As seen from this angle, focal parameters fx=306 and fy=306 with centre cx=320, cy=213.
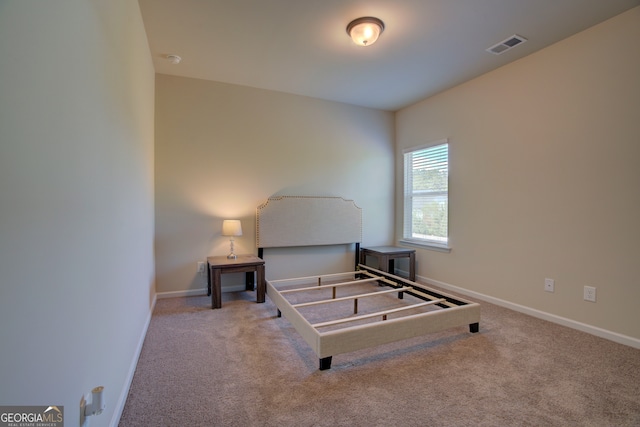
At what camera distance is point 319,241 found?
4199mm

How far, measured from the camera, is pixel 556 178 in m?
2.86

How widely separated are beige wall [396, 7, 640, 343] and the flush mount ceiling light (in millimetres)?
1646

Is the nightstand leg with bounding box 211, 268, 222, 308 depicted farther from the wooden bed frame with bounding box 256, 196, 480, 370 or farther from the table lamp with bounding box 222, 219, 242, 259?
the wooden bed frame with bounding box 256, 196, 480, 370

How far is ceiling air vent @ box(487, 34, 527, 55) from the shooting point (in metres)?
2.74

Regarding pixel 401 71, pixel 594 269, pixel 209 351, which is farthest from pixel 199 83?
pixel 594 269

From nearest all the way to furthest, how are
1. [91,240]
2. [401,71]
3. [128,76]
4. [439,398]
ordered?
1. [91,240]
2. [439,398]
3. [128,76]
4. [401,71]

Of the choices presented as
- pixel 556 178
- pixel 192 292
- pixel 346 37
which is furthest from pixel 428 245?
pixel 192 292

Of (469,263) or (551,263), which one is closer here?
(551,263)

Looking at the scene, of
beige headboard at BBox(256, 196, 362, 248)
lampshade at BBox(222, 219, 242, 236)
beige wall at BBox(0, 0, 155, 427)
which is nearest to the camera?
beige wall at BBox(0, 0, 155, 427)

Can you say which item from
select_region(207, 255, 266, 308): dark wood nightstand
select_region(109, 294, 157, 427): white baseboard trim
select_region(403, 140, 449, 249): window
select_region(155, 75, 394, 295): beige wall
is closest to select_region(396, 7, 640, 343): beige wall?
select_region(403, 140, 449, 249): window

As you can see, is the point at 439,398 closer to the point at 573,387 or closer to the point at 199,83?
the point at 573,387

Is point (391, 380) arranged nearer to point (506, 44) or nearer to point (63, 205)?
point (63, 205)

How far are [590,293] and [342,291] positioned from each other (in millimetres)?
2444

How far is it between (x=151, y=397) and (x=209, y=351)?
1.84 ft
